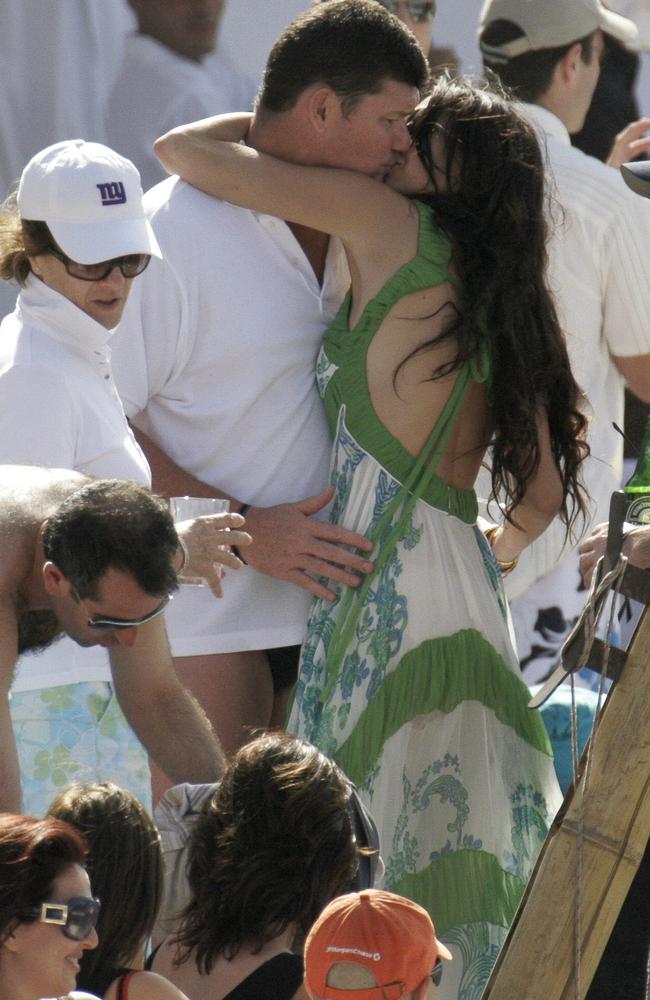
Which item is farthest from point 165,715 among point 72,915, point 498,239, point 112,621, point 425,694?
point 498,239

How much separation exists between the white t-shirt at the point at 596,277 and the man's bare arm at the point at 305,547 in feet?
3.66

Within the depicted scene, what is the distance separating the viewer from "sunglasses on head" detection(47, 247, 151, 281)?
2816 mm

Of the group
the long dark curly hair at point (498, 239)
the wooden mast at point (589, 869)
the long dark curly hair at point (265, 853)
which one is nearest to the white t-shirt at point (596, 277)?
the long dark curly hair at point (498, 239)

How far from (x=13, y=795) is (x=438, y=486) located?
0.99 meters

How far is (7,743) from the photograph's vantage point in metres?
2.26

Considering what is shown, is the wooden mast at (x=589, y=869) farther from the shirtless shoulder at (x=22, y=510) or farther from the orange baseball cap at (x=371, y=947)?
the shirtless shoulder at (x=22, y=510)

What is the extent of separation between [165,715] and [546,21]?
2382 mm

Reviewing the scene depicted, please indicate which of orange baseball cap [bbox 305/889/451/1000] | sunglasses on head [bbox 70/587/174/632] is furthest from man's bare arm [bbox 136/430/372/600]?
orange baseball cap [bbox 305/889/451/1000]

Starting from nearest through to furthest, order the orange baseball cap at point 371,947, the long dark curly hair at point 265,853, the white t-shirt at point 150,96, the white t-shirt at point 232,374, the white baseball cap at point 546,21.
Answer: the orange baseball cap at point 371,947 < the long dark curly hair at point 265,853 < the white t-shirt at point 232,374 < the white baseball cap at point 546,21 < the white t-shirt at point 150,96

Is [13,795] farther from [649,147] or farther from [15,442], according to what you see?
[649,147]

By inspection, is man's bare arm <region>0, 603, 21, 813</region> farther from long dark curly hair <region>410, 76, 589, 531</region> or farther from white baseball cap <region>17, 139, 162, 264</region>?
long dark curly hair <region>410, 76, 589, 531</region>

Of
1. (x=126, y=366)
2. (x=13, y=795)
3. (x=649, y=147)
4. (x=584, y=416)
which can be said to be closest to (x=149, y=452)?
(x=126, y=366)

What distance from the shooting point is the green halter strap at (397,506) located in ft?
9.48

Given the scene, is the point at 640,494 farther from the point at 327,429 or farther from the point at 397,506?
the point at 327,429
